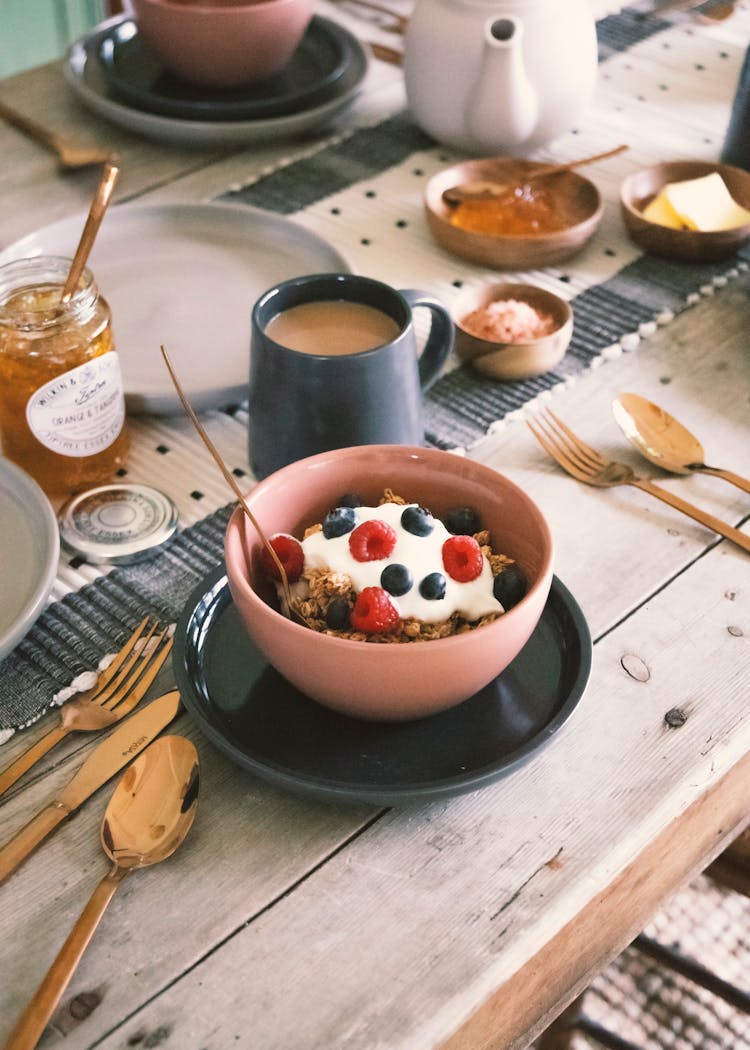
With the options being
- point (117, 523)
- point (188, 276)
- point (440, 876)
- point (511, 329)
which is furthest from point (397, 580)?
point (188, 276)

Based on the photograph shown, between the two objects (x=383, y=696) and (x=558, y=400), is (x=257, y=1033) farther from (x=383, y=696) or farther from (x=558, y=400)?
(x=558, y=400)

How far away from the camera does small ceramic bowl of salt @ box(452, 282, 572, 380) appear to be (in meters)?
0.93

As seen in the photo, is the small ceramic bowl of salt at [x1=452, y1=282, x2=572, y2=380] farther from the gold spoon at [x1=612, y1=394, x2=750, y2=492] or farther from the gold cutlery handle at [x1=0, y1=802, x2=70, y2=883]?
the gold cutlery handle at [x1=0, y1=802, x2=70, y2=883]

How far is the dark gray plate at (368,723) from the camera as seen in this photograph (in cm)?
60

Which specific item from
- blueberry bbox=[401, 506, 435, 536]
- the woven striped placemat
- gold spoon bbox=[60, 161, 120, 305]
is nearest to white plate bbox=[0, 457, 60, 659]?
the woven striped placemat

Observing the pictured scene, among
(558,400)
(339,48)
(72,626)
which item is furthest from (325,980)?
(339,48)

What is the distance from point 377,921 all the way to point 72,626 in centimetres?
29

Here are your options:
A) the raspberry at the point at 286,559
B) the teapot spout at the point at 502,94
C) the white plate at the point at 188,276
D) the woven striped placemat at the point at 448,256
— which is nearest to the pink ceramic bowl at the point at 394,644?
the raspberry at the point at 286,559

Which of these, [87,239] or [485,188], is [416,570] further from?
[485,188]

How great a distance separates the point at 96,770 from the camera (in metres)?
0.63

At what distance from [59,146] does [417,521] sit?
30.8 inches

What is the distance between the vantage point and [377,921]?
57 centimetres

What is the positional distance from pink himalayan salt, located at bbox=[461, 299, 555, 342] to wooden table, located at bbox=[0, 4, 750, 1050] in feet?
0.74

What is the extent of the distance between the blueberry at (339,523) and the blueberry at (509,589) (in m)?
0.09
